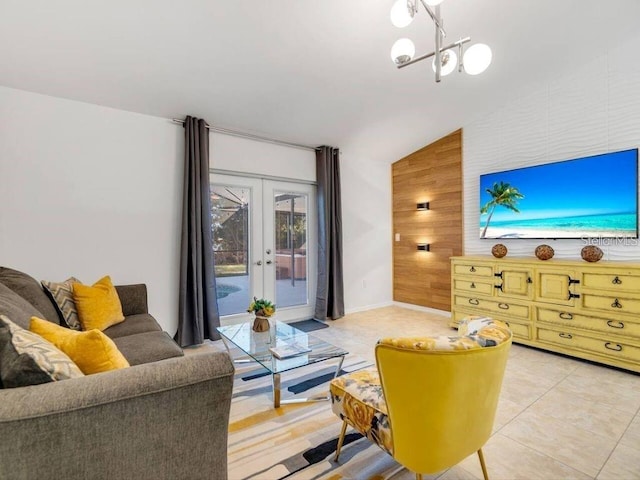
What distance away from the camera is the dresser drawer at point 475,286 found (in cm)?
376

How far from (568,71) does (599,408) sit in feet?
11.2

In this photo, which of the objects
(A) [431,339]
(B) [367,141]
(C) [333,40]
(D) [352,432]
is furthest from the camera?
(B) [367,141]

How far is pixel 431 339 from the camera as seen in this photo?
120 cm

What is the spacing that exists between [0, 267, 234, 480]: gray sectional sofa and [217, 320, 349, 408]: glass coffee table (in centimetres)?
101

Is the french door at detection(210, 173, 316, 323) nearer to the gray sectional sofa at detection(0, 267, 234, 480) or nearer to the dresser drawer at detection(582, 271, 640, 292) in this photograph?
the gray sectional sofa at detection(0, 267, 234, 480)

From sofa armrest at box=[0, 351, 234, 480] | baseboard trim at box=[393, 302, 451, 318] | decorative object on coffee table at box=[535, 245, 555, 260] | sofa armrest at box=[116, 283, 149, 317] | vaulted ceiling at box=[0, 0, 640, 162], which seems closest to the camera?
sofa armrest at box=[0, 351, 234, 480]

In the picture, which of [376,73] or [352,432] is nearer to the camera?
[352,432]

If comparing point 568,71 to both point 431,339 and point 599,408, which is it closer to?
point 599,408

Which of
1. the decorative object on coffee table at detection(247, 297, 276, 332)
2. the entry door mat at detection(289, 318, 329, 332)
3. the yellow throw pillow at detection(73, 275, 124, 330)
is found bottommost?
the entry door mat at detection(289, 318, 329, 332)

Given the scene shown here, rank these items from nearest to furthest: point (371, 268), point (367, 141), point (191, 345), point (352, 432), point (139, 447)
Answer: point (139, 447)
point (352, 432)
point (191, 345)
point (367, 141)
point (371, 268)

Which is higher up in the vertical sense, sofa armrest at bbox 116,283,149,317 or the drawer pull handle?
sofa armrest at bbox 116,283,149,317

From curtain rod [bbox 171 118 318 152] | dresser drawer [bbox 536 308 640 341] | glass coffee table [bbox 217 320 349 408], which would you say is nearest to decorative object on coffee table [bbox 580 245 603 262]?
dresser drawer [bbox 536 308 640 341]

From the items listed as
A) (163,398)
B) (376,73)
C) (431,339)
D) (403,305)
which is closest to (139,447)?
(163,398)

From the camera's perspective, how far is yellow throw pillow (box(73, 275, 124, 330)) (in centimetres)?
242
